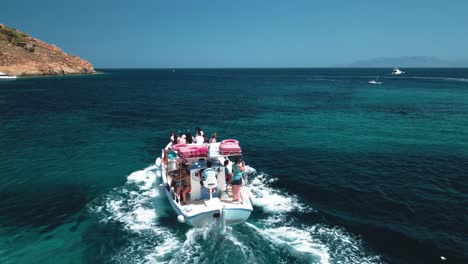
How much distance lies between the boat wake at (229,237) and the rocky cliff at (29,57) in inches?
4679

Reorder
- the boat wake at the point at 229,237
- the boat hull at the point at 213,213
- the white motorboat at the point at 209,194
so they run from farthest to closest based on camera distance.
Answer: the white motorboat at the point at 209,194 → the boat hull at the point at 213,213 → the boat wake at the point at 229,237

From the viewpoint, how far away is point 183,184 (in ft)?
54.5

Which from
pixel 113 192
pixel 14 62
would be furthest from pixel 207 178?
pixel 14 62

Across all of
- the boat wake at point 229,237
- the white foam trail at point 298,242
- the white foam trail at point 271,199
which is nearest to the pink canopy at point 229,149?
the white foam trail at point 271,199

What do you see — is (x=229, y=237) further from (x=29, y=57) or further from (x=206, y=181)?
(x=29, y=57)

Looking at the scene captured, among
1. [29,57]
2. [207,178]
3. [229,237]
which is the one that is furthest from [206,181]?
[29,57]

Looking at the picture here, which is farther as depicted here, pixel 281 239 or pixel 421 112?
pixel 421 112

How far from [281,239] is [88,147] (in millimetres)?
21895

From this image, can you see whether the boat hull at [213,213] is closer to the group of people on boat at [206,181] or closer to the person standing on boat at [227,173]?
the group of people on boat at [206,181]

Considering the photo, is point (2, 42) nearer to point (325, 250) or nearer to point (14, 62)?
point (14, 62)

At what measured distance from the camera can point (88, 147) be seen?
1142 inches

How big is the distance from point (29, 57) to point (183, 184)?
132 m

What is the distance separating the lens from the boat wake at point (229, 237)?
13289 mm

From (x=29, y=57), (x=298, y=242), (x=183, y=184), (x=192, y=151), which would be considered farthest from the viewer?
(x=29, y=57)
